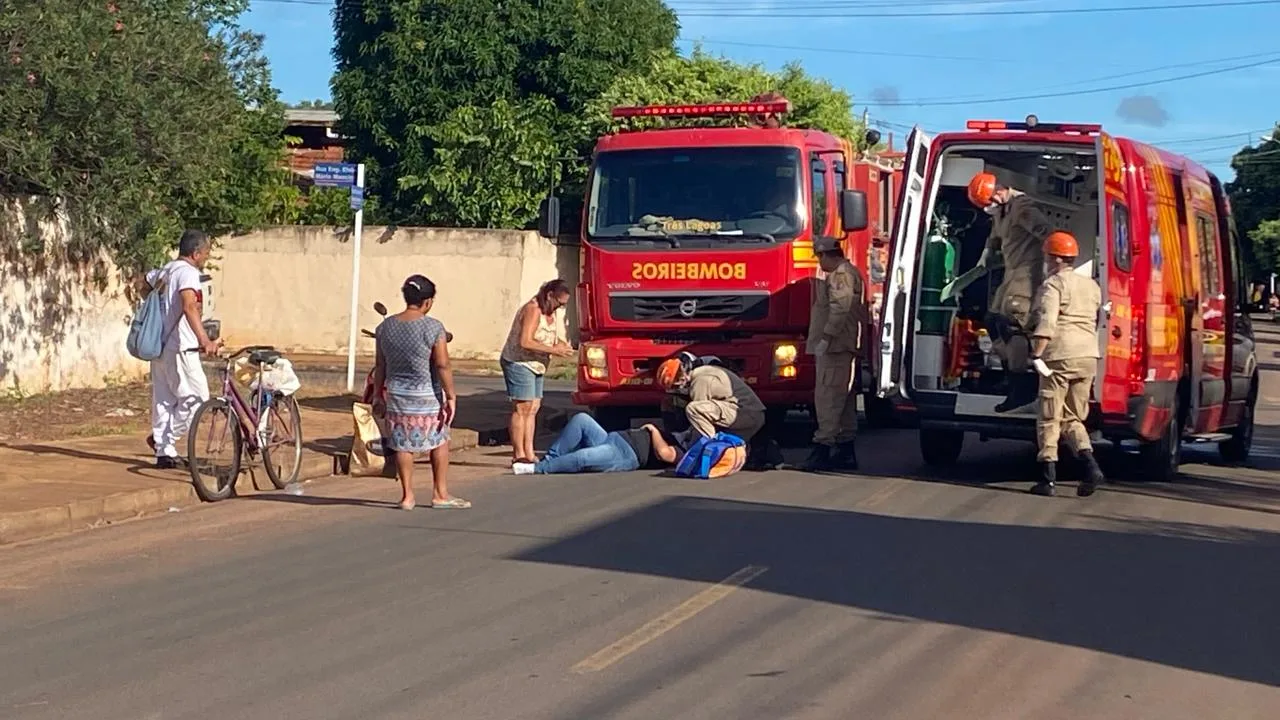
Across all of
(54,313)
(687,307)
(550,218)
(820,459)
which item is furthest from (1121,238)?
(54,313)

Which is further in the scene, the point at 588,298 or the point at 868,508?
the point at 588,298

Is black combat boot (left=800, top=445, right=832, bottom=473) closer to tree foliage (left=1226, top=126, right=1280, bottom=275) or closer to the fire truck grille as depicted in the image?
the fire truck grille

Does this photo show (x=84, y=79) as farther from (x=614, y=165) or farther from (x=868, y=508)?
(x=868, y=508)

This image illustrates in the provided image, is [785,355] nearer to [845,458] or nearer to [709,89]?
[845,458]

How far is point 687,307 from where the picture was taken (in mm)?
15156

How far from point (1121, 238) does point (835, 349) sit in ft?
8.44

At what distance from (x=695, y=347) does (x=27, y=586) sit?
301 inches

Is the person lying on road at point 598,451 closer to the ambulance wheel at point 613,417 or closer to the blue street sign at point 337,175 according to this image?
the ambulance wheel at point 613,417

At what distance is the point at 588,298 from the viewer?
15.5 metres

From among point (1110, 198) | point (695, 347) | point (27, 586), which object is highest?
point (1110, 198)

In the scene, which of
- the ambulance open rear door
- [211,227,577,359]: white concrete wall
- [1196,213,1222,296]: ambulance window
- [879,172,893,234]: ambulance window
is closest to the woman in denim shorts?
the ambulance open rear door

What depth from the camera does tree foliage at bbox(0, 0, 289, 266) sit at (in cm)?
1489

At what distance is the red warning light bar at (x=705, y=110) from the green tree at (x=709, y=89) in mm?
11885

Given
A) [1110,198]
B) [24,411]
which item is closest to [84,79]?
[24,411]
